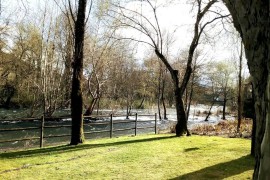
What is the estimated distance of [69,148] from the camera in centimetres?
980

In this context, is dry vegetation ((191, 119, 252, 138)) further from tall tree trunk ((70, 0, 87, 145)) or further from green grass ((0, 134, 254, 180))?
tall tree trunk ((70, 0, 87, 145))

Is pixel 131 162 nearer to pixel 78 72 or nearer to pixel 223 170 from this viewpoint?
pixel 223 170

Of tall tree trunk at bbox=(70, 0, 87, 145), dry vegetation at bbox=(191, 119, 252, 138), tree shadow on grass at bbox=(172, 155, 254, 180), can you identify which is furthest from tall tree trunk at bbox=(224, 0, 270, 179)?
dry vegetation at bbox=(191, 119, 252, 138)

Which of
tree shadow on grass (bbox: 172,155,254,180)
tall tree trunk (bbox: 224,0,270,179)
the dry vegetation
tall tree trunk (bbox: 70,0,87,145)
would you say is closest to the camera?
tall tree trunk (bbox: 224,0,270,179)

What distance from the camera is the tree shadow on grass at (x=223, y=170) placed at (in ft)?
20.7

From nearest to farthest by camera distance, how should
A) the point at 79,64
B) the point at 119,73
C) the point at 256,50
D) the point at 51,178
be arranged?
the point at 256,50 → the point at 51,178 → the point at 79,64 → the point at 119,73

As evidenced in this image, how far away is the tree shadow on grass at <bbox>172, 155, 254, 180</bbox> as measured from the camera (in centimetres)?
632

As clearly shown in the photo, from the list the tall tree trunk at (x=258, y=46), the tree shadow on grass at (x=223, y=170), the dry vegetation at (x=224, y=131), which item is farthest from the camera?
the dry vegetation at (x=224, y=131)

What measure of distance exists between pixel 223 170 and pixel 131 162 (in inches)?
90.2

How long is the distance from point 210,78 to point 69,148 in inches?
1495

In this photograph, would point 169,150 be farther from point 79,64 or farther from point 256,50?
point 256,50

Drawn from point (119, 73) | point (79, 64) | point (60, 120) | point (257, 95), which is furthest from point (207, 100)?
point (257, 95)

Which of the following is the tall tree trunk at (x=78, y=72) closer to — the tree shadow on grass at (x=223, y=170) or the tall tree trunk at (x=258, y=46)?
the tree shadow on grass at (x=223, y=170)

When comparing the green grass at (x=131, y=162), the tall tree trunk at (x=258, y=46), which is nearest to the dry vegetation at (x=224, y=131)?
the green grass at (x=131, y=162)
